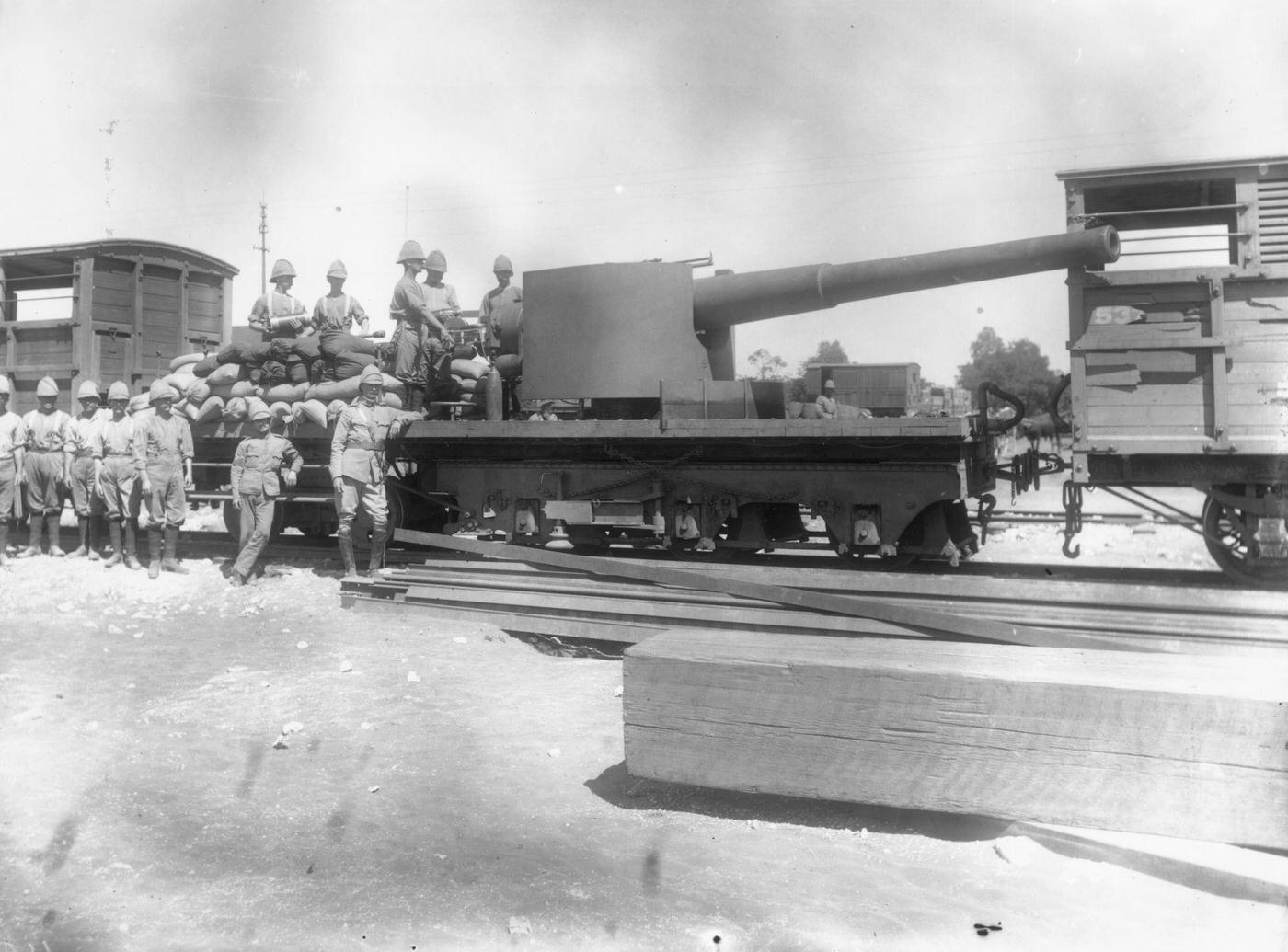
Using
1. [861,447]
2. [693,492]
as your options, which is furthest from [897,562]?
[693,492]

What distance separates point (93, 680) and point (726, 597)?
403 centimetres

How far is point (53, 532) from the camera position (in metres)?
11.5

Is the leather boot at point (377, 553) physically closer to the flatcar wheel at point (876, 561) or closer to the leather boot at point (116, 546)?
the leather boot at point (116, 546)

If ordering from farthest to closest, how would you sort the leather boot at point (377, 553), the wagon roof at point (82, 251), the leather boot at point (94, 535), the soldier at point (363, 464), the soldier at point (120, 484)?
the wagon roof at point (82, 251) → the leather boot at point (94, 535) → the soldier at point (120, 484) → the leather boot at point (377, 553) → the soldier at point (363, 464)

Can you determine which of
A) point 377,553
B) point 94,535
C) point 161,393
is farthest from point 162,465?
point 377,553

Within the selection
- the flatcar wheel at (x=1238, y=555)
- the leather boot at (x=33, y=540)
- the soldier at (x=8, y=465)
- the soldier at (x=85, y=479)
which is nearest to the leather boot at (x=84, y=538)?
the soldier at (x=85, y=479)

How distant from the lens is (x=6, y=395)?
11.6 metres

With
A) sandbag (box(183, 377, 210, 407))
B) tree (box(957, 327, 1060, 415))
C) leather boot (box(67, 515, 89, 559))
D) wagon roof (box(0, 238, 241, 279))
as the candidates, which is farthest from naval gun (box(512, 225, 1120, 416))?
tree (box(957, 327, 1060, 415))

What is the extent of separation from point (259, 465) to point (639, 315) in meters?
3.93

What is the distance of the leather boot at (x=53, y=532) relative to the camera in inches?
449

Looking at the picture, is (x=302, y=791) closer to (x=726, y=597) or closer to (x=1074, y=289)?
(x=726, y=597)

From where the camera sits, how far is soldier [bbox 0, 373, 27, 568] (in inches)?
438

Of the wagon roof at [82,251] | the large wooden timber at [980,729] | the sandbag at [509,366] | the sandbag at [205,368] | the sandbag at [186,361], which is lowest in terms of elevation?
the large wooden timber at [980,729]

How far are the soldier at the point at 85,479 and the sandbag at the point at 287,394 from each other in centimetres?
202
